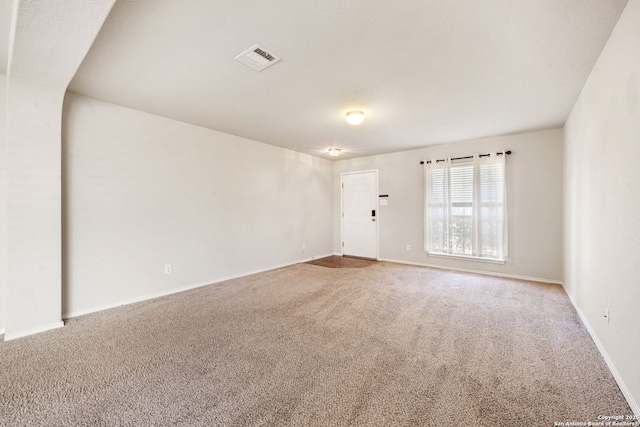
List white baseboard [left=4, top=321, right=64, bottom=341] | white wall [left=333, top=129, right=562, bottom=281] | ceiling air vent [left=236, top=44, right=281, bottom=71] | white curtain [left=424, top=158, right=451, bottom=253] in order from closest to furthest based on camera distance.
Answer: ceiling air vent [left=236, top=44, right=281, bottom=71] → white baseboard [left=4, top=321, right=64, bottom=341] → white wall [left=333, top=129, right=562, bottom=281] → white curtain [left=424, top=158, right=451, bottom=253]

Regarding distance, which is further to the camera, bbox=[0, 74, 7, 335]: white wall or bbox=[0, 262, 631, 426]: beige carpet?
bbox=[0, 74, 7, 335]: white wall

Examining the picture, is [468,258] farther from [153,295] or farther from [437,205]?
[153,295]

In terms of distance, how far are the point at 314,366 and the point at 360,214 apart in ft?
15.0

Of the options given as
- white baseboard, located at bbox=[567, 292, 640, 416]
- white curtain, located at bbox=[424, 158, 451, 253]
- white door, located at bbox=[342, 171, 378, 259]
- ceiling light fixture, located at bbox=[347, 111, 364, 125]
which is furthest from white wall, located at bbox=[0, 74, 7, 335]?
white curtain, located at bbox=[424, 158, 451, 253]

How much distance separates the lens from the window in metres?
4.39

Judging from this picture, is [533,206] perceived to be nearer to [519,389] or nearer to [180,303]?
[519,389]

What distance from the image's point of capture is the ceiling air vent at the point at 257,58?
2.04m

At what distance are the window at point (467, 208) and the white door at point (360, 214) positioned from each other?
123cm

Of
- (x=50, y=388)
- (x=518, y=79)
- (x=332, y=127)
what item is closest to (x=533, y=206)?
(x=518, y=79)

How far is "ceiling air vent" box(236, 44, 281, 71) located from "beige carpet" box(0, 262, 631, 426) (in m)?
2.43

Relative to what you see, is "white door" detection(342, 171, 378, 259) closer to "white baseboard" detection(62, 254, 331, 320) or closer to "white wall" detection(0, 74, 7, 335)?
"white baseboard" detection(62, 254, 331, 320)

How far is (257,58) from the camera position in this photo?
7.05 feet

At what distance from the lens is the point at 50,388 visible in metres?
1.69

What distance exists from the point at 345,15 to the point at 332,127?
225cm
